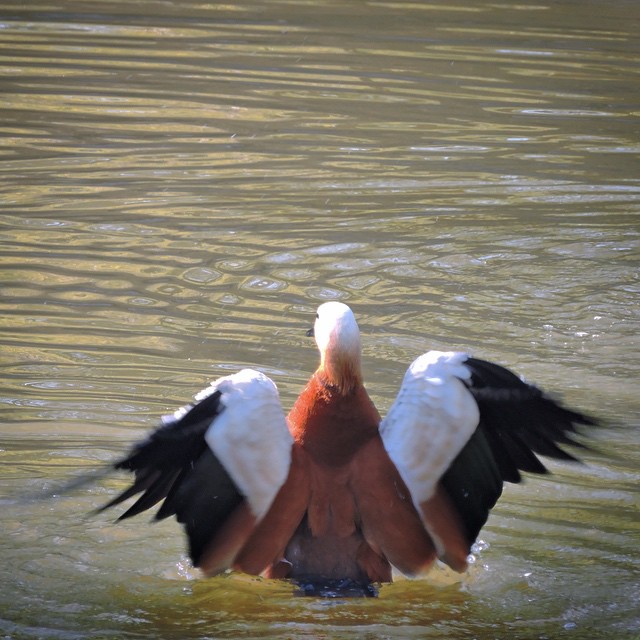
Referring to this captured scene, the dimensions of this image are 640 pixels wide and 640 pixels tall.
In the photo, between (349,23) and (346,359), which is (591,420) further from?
(349,23)

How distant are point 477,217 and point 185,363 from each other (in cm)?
295

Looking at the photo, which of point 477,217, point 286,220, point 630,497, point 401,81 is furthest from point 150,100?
point 630,497

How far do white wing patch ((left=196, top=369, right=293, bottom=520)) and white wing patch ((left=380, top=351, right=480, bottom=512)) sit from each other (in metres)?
0.40

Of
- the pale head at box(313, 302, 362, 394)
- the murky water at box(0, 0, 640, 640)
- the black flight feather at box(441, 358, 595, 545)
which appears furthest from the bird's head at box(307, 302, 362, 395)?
the murky water at box(0, 0, 640, 640)

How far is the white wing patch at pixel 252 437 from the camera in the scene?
4.27 metres

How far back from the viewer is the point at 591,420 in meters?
4.36

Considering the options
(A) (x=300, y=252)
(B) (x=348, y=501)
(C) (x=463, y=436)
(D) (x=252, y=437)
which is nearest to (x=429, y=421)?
(C) (x=463, y=436)

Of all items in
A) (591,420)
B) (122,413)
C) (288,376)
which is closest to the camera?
A: (591,420)

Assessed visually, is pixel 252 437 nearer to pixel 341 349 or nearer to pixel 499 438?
pixel 341 349

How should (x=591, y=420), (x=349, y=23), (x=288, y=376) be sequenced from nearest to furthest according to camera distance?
1. (x=591, y=420)
2. (x=288, y=376)
3. (x=349, y=23)

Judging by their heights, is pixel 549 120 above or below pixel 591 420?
above

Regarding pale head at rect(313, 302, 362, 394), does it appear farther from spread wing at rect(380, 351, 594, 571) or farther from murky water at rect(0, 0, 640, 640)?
murky water at rect(0, 0, 640, 640)

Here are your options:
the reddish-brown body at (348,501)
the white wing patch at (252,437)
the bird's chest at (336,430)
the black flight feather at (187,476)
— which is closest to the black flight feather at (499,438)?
the reddish-brown body at (348,501)

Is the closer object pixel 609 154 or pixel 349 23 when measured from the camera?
pixel 609 154
